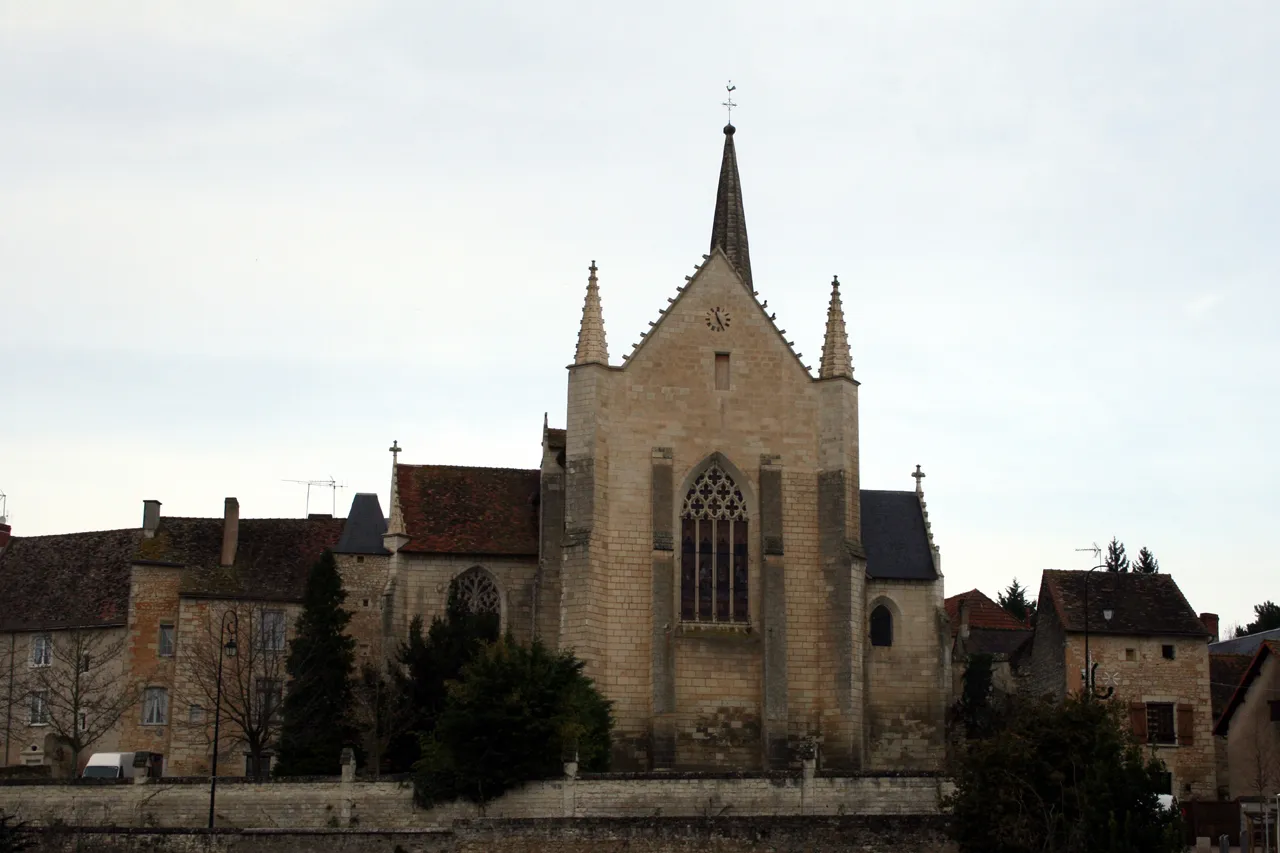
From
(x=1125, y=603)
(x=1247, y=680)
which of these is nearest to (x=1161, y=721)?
(x=1247, y=680)

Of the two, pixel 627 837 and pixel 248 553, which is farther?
pixel 248 553

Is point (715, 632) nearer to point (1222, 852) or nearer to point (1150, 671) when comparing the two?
point (1150, 671)

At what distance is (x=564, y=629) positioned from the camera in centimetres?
5059

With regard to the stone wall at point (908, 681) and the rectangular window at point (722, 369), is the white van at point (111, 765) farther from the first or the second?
the stone wall at point (908, 681)

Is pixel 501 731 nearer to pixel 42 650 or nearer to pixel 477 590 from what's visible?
pixel 477 590

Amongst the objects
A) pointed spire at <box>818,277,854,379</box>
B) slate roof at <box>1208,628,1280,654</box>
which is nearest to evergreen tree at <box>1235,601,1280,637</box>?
slate roof at <box>1208,628,1280,654</box>

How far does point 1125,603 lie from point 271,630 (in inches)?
958

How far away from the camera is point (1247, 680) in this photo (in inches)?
2078

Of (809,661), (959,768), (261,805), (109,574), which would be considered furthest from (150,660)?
(959,768)

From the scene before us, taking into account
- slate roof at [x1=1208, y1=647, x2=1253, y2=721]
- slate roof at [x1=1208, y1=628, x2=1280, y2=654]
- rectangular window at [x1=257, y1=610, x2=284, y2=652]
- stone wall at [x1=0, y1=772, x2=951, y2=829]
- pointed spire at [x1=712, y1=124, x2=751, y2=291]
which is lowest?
stone wall at [x1=0, y1=772, x2=951, y2=829]

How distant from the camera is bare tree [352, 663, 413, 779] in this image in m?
49.2

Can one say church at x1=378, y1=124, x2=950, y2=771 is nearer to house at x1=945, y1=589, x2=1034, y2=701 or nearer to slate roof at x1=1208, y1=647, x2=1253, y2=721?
house at x1=945, y1=589, x2=1034, y2=701

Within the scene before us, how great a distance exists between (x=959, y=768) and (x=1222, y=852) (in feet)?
21.1

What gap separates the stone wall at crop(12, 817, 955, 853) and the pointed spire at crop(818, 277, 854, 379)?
58.7 ft
